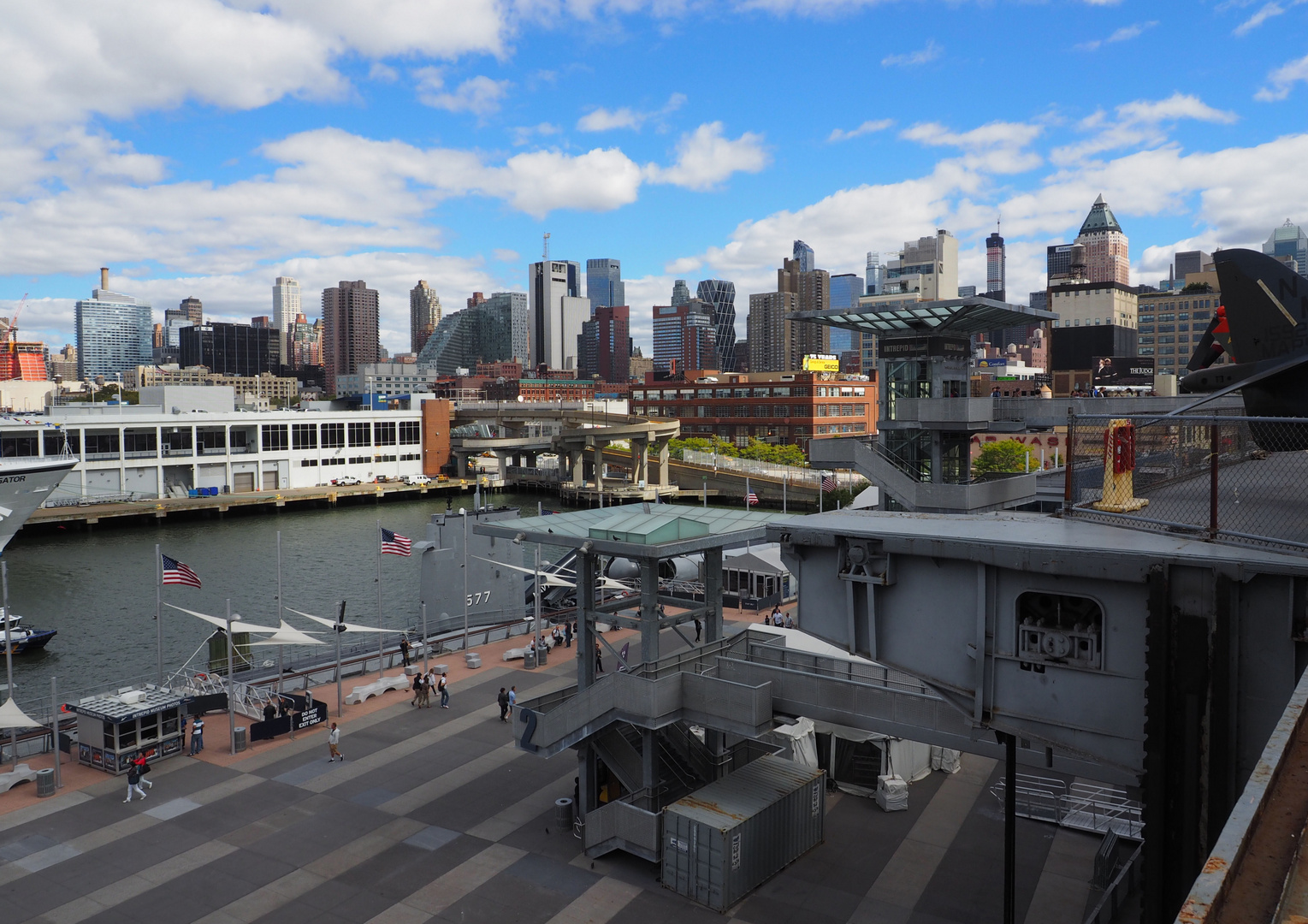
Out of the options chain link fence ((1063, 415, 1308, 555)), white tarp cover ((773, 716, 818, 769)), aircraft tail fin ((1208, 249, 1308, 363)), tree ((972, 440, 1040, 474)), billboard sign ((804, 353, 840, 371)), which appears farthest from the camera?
billboard sign ((804, 353, 840, 371))

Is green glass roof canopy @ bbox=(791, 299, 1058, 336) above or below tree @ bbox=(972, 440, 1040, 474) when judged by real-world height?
above

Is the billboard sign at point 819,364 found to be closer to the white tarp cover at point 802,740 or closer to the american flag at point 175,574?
the american flag at point 175,574

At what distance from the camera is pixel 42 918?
18.0m

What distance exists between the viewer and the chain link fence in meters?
11.3

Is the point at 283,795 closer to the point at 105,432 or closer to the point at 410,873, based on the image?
the point at 410,873

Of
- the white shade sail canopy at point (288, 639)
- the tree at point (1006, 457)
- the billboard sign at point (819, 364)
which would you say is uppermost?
the billboard sign at point (819, 364)

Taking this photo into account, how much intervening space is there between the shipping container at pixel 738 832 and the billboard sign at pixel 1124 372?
124m

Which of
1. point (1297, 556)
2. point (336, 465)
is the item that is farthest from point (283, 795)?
point (336, 465)

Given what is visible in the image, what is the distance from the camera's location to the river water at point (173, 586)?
135 feet

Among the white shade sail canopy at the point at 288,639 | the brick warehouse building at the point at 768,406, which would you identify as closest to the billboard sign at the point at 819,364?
the brick warehouse building at the point at 768,406

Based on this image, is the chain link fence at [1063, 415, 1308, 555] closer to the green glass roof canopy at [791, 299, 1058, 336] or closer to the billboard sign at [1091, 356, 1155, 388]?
the green glass roof canopy at [791, 299, 1058, 336]

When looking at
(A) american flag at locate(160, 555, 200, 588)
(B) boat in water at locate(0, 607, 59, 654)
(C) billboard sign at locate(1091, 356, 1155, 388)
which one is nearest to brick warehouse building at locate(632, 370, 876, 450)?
(C) billboard sign at locate(1091, 356, 1155, 388)

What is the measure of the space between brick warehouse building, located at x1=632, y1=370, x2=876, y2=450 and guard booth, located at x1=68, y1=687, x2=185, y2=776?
354ft

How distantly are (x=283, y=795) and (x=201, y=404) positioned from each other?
101 m
